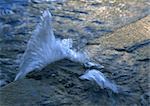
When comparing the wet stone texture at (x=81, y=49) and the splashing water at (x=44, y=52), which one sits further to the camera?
the splashing water at (x=44, y=52)

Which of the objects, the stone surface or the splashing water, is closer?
the stone surface

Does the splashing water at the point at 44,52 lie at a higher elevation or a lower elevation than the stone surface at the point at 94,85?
higher

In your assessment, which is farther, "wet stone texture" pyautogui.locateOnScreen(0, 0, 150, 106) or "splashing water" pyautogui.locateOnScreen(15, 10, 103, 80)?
"splashing water" pyautogui.locateOnScreen(15, 10, 103, 80)

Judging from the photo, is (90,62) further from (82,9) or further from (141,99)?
(82,9)

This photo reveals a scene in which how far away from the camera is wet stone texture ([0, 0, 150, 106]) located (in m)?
2.72

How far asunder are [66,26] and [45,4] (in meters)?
0.67

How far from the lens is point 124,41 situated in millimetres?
3486

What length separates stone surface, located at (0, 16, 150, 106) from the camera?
8.78 ft

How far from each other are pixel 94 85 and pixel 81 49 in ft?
1.73

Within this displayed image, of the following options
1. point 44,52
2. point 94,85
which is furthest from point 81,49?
point 94,85

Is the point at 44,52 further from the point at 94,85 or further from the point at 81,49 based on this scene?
the point at 94,85

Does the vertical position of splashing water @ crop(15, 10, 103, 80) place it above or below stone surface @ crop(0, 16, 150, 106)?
above

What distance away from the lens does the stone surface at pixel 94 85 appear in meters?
2.68

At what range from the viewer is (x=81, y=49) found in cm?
333
